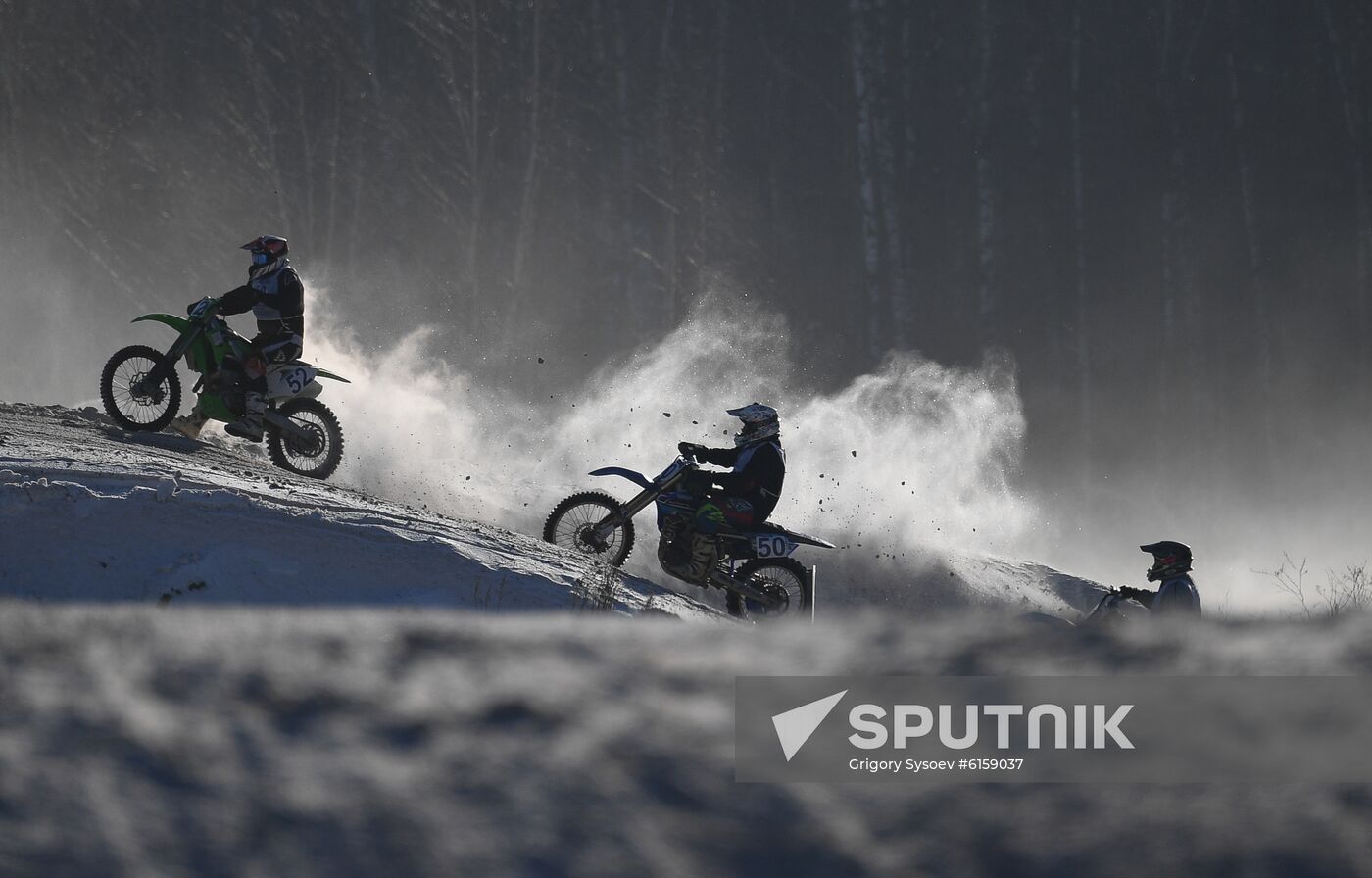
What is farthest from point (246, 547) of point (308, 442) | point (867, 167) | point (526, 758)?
point (867, 167)

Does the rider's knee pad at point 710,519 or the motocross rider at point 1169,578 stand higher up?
the rider's knee pad at point 710,519

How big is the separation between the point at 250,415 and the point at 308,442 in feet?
1.64

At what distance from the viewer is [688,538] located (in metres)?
12.0

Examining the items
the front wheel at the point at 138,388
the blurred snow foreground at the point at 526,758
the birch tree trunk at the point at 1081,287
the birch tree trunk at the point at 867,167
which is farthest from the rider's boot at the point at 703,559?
the birch tree trunk at the point at 1081,287

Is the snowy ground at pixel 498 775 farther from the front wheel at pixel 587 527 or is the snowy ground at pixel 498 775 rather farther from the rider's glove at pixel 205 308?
the rider's glove at pixel 205 308

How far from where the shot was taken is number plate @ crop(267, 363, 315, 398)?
12.3m

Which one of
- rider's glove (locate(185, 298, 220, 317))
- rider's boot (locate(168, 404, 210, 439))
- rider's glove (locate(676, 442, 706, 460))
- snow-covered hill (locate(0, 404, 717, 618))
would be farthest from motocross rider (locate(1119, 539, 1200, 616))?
rider's boot (locate(168, 404, 210, 439))

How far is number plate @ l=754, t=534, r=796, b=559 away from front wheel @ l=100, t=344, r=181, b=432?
4755 millimetres

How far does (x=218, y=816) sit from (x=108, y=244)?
266ft

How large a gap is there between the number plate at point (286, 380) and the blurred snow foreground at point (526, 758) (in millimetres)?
11780

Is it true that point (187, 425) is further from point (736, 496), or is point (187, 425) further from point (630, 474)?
point (736, 496)

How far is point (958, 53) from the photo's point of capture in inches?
3546

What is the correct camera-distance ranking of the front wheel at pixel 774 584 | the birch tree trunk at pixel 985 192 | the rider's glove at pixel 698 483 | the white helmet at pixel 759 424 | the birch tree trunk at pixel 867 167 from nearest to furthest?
the front wheel at pixel 774 584 < the white helmet at pixel 759 424 < the rider's glove at pixel 698 483 < the birch tree trunk at pixel 867 167 < the birch tree trunk at pixel 985 192

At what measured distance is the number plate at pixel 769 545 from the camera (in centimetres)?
1190
